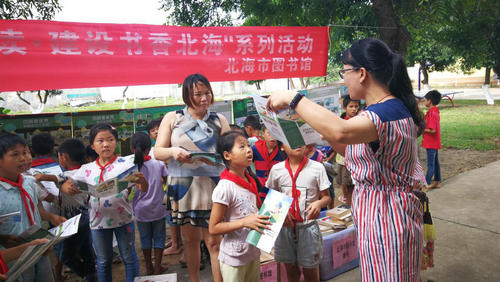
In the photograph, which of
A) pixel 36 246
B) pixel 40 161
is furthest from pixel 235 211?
pixel 40 161

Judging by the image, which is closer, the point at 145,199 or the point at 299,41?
the point at 145,199

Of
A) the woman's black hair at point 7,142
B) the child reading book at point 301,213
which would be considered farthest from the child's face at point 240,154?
the woman's black hair at point 7,142

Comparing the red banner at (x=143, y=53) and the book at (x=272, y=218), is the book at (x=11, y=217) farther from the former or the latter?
the red banner at (x=143, y=53)

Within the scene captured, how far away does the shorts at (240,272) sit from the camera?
6.90ft

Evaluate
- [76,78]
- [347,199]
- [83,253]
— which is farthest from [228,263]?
[347,199]

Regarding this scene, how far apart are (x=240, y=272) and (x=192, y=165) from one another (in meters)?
0.83

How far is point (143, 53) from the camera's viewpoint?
3.92 meters

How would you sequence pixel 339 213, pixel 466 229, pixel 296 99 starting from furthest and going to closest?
pixel 466 229
pixel 339 213
pixel 296 99

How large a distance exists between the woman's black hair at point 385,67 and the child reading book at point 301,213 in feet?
3.27

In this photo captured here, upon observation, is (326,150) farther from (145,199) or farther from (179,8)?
(179,8)

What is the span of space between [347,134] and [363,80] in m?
0.35

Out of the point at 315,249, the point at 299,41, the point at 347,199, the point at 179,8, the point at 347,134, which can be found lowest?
the point at 347,199

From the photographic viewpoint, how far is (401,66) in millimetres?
1573

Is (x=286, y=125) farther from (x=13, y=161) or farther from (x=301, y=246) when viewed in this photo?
(x=13, y=161)
